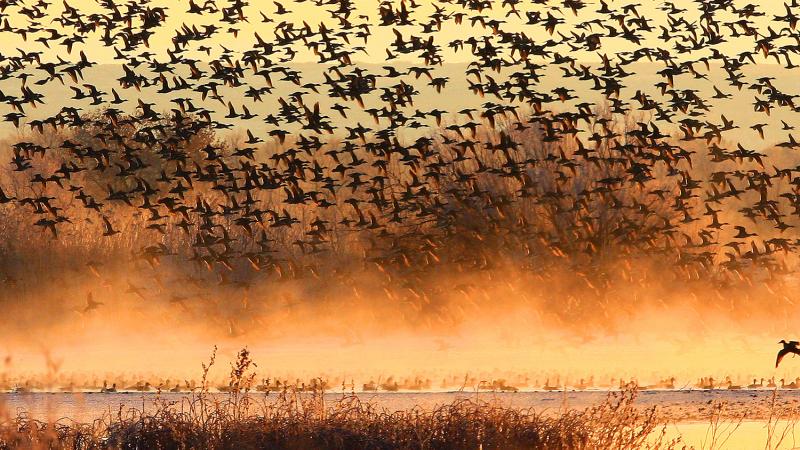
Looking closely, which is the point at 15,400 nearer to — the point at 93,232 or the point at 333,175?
the point at 93,232

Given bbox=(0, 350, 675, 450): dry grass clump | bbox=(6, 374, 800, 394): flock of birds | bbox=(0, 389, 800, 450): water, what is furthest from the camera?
bbox=(6, 374, 800, 394): flock of birds

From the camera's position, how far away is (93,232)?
5209 centimetres

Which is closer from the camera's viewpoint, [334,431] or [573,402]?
[334,431]

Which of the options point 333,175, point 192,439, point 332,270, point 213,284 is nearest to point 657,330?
point 332,270

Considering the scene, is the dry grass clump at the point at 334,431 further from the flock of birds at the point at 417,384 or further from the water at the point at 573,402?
the flock of birds at the point at 417,384

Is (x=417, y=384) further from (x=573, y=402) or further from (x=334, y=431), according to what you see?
(x=334, y=431)

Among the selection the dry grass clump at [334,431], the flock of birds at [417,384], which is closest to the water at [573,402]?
the flock of birds at [417,384]

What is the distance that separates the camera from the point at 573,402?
2605 cm

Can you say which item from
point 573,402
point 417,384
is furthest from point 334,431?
point 417,384

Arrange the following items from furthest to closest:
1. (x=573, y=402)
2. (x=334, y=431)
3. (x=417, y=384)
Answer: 1. (x=417, y=384)
2. (x=573, y=402)
3. (x=334, y=431)

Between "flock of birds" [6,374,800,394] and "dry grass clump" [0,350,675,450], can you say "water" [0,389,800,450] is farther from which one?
"dry grass clump" [0,350,675,450]

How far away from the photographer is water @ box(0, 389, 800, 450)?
22.8 m

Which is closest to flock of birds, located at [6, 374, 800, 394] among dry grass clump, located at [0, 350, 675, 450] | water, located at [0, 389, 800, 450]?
water, located at [0, 389, 800, 450]

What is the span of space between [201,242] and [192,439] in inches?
1069
